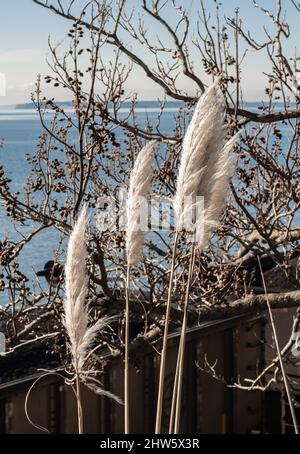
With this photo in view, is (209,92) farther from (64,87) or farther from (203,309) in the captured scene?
(203,309)

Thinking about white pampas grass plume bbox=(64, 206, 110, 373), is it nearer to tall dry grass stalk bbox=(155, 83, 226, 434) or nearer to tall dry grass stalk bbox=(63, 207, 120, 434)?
tall dry grass stalk bbox=(63, 207, 120, 434)

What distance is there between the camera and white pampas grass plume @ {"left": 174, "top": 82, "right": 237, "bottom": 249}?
1.99 meters

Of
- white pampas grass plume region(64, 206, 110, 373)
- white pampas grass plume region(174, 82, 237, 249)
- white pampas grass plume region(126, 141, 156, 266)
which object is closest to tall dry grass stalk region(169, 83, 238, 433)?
white pampas grass plume region(174, 82, 237, 249)

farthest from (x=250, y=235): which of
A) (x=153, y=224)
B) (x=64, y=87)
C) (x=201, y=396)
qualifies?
(x=64, y=87)

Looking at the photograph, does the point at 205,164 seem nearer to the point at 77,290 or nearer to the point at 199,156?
the point at 199,156

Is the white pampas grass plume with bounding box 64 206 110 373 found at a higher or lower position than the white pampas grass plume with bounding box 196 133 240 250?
lower

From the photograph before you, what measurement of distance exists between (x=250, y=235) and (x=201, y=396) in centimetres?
169

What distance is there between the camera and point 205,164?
6.53 ft

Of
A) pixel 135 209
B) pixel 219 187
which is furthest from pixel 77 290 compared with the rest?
pixel 219 187

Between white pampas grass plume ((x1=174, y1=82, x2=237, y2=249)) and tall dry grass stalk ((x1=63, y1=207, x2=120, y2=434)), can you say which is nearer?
white pampas grass plume ((x1=174, y1=82, x2=237, y2=249))

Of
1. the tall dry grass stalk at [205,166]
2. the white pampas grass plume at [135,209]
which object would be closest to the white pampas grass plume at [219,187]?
the tall dry grass stalk at [205,166]

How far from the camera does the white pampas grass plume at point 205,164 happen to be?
199 centimetres

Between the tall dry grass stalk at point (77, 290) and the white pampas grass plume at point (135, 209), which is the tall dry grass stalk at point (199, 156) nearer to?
the white pampas grass plume at point (135, 209)

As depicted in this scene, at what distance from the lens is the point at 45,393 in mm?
5574
